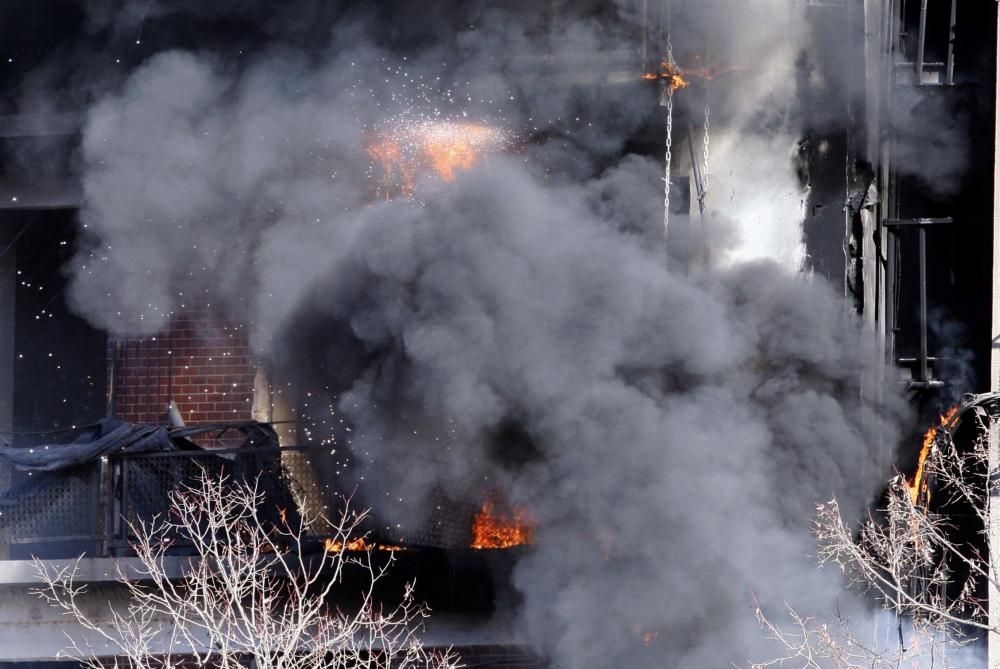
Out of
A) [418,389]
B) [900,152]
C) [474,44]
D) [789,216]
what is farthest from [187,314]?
[900,152]

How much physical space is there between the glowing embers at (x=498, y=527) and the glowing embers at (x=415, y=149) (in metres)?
3.09

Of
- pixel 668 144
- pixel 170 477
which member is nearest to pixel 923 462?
pixel 668 144

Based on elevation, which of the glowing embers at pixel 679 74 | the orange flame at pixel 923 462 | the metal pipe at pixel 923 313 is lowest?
the orange flame at pixel 923 462

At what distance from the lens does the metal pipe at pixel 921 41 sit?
1044cm

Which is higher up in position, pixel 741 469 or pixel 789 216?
pixel 789 216

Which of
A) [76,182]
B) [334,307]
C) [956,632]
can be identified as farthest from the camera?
[76,182]

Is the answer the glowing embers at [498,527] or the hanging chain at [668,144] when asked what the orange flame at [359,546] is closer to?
the glowing embers at [498,527]

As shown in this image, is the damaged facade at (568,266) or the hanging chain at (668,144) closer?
the damaged facade at (568,266)

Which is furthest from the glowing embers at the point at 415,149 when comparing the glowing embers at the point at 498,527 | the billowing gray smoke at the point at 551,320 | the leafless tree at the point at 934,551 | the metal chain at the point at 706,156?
the leafless tree at the point at 934,551

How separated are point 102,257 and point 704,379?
20.1 feet

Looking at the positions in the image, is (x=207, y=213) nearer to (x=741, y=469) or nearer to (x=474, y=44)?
(x=474, y=44)

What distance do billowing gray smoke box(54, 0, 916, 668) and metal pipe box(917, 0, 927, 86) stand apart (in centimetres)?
110

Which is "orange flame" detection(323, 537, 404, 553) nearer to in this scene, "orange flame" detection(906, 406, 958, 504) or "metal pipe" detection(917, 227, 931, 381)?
"orange flame" detection(906, 406, 958, 504)

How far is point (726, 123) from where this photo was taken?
10656 mm
